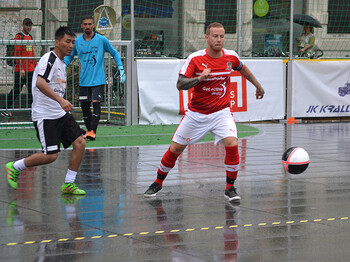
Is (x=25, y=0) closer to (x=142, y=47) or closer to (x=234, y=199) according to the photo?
(x=142, y=47)

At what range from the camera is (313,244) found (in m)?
5.74

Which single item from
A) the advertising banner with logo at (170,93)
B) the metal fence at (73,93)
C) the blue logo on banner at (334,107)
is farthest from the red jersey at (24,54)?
the blue logo on banner at (334,107)

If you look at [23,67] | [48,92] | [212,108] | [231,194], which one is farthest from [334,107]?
[48,92]

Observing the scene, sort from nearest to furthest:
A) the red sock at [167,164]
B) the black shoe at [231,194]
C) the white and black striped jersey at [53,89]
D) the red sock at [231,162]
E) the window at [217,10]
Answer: the black shoe at [231,194] < the red sock at [231,162] < the white and black striped jersey at [53,89] < the red sock at [167,164] < the window at [217,10]

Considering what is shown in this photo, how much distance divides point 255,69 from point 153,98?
252 centimetres

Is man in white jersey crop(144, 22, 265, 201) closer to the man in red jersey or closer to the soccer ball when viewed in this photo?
the soccer ball

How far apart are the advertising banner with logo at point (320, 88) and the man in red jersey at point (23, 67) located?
233 inches

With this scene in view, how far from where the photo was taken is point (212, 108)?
7941mm

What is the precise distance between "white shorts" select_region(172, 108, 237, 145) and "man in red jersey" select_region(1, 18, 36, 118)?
8975 mm

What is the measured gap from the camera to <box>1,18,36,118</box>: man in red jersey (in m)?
16.3

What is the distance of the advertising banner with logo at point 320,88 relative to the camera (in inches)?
689

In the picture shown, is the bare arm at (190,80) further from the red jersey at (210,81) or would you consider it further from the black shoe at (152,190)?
the black shoe at (152,190)

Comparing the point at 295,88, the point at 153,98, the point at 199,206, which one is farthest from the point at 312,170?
the point at 295,88

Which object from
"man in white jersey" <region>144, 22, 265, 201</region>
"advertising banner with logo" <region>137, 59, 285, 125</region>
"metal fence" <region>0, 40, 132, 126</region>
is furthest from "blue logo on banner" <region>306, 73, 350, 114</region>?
"man in white jersey" <region>144, 22, 265, 201</region>
